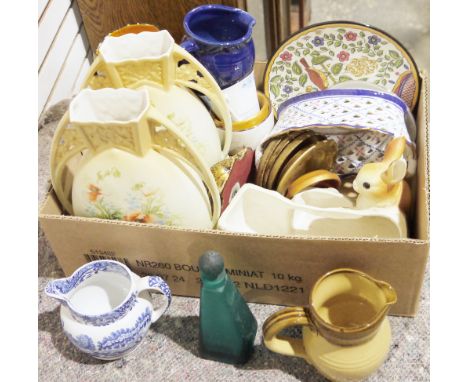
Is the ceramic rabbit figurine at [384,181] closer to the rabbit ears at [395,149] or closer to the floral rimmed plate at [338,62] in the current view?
the rabbit ears at [395,149]

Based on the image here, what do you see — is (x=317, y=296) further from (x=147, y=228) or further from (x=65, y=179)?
(x=65, y=179)

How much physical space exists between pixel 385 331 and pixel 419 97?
39cm

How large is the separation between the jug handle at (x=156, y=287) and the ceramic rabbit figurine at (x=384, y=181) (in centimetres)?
26

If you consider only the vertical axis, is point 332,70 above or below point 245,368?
above

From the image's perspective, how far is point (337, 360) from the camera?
542mm

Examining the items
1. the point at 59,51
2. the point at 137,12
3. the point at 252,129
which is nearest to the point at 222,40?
the point at 252,129

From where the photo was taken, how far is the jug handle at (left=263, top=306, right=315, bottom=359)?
1.77 feet

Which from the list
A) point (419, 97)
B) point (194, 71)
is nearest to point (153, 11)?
point (194, 71)

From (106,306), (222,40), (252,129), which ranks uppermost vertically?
(222,40)

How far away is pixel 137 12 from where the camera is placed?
0.96 metres

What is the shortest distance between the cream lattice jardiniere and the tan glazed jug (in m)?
A: 0.29

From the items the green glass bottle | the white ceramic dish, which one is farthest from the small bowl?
the green glass bottle

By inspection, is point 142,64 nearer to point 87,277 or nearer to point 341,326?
point 87,277

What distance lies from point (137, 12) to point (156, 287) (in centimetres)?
55
